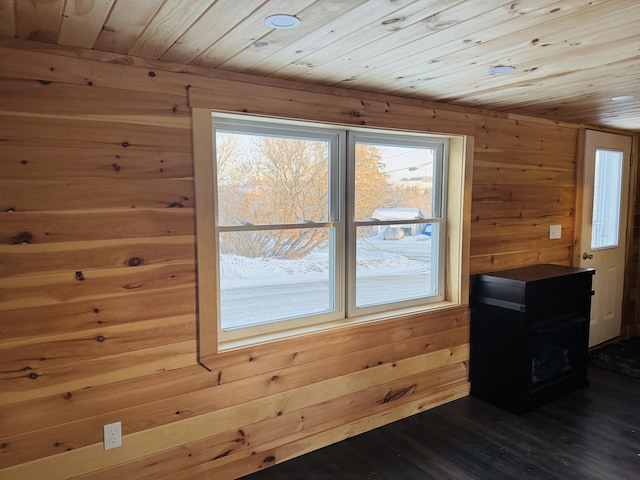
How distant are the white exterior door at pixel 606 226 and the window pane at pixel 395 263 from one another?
1.76 meters

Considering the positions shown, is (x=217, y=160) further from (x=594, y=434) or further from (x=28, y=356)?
(x=594, y=434)

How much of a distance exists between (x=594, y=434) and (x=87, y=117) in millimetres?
3333

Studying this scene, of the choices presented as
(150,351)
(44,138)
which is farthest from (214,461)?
(44,138)

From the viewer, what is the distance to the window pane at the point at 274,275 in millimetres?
2486

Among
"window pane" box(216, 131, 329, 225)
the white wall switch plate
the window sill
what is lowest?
the window sill

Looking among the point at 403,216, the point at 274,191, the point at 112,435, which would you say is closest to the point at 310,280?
the point at 274,191

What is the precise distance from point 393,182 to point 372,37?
1.39 m

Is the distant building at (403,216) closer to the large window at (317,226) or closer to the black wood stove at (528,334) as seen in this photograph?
the large window at (317,226)

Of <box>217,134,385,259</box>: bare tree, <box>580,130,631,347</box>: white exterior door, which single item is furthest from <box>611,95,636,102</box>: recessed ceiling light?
<box>217,134,385,259</box>: bare tree

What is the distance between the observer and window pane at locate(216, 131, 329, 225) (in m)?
2.43

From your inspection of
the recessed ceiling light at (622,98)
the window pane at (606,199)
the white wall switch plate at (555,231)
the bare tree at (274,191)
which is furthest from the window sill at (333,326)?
the window pane at (606,199)

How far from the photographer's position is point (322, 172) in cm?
277

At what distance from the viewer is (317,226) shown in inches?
108

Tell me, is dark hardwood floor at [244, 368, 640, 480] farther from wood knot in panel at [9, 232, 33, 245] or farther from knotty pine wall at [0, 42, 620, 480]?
wood knot in panel at [9, 232, 33, 245]
